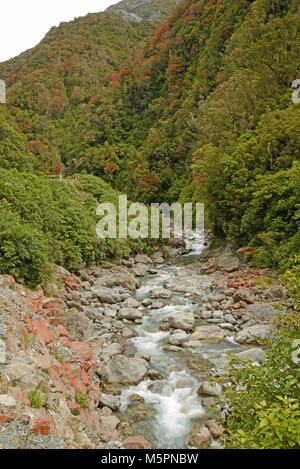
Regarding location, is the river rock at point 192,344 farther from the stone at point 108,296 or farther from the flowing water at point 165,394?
the stone at point 108,296

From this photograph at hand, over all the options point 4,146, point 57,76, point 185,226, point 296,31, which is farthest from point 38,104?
point 296,31

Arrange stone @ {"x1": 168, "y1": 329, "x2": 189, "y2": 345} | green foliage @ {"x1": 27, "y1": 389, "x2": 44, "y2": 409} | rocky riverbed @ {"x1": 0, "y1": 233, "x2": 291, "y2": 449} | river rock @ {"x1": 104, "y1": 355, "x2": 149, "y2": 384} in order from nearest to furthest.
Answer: green foliage @ {"x1": 27, "y1": 389, "x2": 44, "y2": 409}, rocky riverbed @ {"x1": 0, "y1": 233, "x2": 291, "y2": 449}, river rock @ {"x1": 104, "y1": 355, "x2": 149, "y2": 384}, stone @ {"x1": 168, "y1": 329, "x2": 189, "y2": 345}

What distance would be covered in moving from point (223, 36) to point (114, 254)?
41.8 metres

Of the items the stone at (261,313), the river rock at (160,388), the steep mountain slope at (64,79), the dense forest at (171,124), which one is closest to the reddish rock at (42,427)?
the river rock at (160,388)

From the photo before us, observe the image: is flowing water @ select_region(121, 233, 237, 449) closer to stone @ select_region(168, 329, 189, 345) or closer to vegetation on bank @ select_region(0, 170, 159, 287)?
stone @ select_region(168, 329, 189, 345)

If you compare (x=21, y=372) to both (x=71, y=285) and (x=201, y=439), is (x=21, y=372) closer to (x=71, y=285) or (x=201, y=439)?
(x=201, y=439)

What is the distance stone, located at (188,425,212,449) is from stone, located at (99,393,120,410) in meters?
1.76

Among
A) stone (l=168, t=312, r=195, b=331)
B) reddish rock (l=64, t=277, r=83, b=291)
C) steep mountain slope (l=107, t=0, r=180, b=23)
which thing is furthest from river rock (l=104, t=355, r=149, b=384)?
steep mountain slope (l=107, t=0, r=180, b=23)

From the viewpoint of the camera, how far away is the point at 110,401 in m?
6.80

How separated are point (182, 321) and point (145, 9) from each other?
628 feet

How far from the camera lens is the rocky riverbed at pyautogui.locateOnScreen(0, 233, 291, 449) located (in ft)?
16.8

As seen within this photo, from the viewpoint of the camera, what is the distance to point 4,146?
30.7 metres

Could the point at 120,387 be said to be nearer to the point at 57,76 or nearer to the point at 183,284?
the point at 183,284

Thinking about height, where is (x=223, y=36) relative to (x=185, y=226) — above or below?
above
